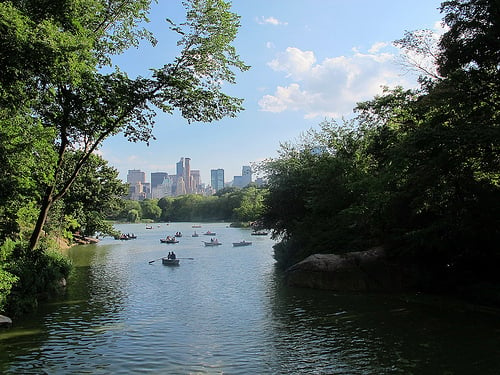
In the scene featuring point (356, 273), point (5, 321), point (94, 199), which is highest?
point (94, 199)

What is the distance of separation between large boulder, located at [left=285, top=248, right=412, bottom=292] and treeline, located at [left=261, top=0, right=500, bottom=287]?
2.83ft

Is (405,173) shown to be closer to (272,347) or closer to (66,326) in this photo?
(272,347)

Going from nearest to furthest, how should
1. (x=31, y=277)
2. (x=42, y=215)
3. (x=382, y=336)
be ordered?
(x=382, y=336), (x=31, y=277), (x=42, y=215)

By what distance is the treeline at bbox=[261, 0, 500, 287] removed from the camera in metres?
13.7

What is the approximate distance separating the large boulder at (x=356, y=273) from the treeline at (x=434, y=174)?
0.86 meters

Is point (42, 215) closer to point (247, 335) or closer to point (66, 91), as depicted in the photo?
point (66, 91)

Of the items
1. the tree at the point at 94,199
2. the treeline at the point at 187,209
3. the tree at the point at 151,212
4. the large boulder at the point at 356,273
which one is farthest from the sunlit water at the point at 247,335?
the tree at the point at 151,212

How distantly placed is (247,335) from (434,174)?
25.6 feet

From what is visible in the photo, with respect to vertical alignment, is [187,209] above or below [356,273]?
above

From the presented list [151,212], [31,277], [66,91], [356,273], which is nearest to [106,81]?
[66,91]

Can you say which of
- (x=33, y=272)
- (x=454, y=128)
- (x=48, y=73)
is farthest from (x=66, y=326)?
(x=454, y=128)

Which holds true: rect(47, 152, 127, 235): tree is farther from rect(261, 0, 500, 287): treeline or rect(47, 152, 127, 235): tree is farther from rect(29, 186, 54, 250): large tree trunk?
rect(261, 0, 500, 287): treeline

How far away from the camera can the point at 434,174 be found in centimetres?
1373

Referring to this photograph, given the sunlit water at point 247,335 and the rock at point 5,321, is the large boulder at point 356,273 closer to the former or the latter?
the sunlit water at point 247,335
